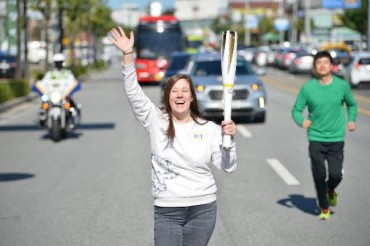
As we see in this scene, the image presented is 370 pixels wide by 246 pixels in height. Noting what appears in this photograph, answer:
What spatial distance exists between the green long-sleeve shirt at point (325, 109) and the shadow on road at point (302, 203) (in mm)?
1039

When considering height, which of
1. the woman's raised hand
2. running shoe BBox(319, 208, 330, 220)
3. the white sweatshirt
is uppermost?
the woman's raised hand

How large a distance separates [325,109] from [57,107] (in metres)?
9.12

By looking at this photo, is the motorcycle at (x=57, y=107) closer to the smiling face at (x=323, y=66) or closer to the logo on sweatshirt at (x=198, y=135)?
Result: the smiling face at (x=323, y=66)

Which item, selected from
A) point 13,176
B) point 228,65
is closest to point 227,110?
point 228,65

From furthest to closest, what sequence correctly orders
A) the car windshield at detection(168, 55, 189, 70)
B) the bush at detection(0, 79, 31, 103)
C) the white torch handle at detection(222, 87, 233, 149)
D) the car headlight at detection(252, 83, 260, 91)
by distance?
the car windshield at detection(168, 55, 189, 70)
the bush at detection(0, 79, 31, 103)
the car headlight at detection(252, 83, 260, 91)
the white torch handle at detection(222, 87, 233, 149)

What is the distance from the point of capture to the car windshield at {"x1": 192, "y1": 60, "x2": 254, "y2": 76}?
2148 centimetres

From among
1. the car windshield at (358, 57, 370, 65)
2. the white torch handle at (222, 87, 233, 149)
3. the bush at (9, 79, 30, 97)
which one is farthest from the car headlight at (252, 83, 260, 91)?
the car windshield at (358, 57, 370, 65)

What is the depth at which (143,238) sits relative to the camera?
816 centimetres

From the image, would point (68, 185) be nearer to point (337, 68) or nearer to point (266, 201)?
point (266, 201)

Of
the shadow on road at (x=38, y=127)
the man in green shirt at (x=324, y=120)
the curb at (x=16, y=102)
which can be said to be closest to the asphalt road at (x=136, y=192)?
the man in green shirt at (x=324, y=120)

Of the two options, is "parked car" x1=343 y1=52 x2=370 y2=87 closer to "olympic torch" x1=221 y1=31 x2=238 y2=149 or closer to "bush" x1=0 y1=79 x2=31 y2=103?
"bush" x1=0 y1=79 x2=31 y2=103

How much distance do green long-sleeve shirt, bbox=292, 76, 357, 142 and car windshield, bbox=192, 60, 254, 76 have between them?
12477 mm

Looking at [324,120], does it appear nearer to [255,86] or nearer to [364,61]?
[255,86]

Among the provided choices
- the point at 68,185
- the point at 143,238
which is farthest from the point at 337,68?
the point at 143,238
